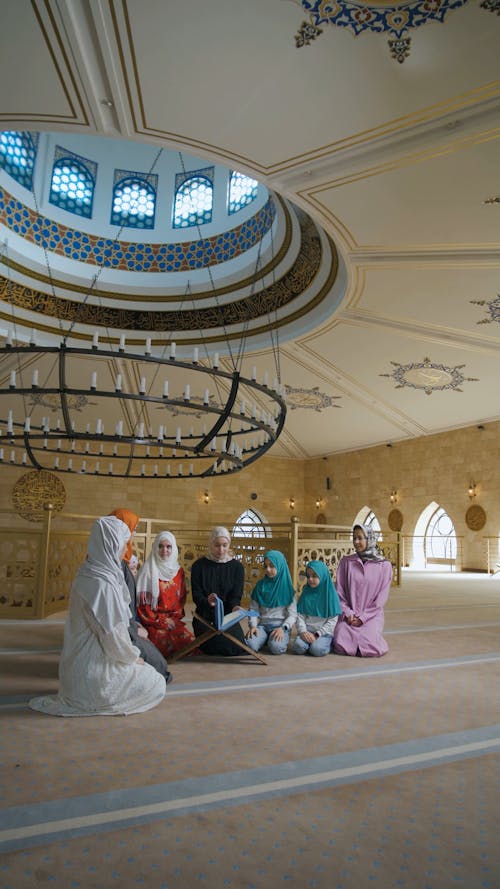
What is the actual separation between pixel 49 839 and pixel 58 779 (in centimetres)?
37

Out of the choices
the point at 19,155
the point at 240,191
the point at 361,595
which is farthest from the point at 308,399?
the point at 361,595

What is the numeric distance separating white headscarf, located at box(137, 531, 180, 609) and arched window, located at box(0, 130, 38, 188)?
6875mm

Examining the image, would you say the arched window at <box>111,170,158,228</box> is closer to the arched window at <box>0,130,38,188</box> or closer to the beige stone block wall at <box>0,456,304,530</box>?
the arched window at <box>0,130,38,188</box>

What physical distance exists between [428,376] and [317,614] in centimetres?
701

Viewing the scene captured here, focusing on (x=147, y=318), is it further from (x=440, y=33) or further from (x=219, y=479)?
(x=440, y=33)

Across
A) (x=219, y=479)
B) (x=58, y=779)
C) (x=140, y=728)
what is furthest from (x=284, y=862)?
(x=219, y=479)

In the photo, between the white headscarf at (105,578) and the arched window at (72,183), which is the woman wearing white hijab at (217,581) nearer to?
the white headscarf at (105,578)

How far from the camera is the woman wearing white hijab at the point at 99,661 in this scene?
256 centimetres

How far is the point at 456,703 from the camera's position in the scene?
9.18ft

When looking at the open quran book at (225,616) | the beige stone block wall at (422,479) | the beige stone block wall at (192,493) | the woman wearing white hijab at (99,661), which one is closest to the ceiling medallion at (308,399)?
the beige stone block wall at (422,479)

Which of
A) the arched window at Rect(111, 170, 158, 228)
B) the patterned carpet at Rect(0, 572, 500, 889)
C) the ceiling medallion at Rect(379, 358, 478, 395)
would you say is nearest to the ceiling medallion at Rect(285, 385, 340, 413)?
the ceiling medallion at Rect(379, 358, 478, 395)

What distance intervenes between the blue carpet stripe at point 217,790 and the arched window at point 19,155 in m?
8.70

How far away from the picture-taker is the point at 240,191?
933 centimetres

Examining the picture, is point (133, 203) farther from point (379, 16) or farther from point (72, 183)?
point (379, 16)
